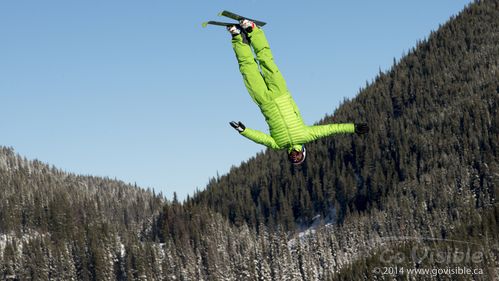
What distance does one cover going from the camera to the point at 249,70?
131 ft

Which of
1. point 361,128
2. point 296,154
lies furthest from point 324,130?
point 361,128

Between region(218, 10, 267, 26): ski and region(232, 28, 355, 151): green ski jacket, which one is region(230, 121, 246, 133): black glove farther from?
region(218, 10, 267, 26): ski

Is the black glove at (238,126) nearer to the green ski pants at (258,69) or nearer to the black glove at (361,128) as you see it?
the green ski pants at (258,69)

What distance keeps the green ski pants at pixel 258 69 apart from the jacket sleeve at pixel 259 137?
62.6 inches

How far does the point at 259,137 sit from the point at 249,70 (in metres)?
3.43

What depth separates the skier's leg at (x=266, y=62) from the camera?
39281 mm

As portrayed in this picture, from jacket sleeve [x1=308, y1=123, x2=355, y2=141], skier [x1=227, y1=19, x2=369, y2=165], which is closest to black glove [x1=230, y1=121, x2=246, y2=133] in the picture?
skier [x1=227, y1=19, x2=369, y2=165]

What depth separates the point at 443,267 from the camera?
568ft

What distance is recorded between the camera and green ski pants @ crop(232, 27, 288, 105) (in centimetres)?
3944

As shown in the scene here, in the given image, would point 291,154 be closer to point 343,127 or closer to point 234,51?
point 343,127

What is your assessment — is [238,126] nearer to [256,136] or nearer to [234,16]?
[256,136]

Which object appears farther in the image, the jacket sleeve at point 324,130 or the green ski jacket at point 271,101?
the jacket sleeve at point 324,130

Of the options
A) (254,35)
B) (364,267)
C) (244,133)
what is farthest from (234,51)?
(364,267)

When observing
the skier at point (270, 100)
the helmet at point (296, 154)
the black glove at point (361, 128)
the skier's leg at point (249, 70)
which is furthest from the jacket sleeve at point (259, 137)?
the black glove at point (361, 128)
